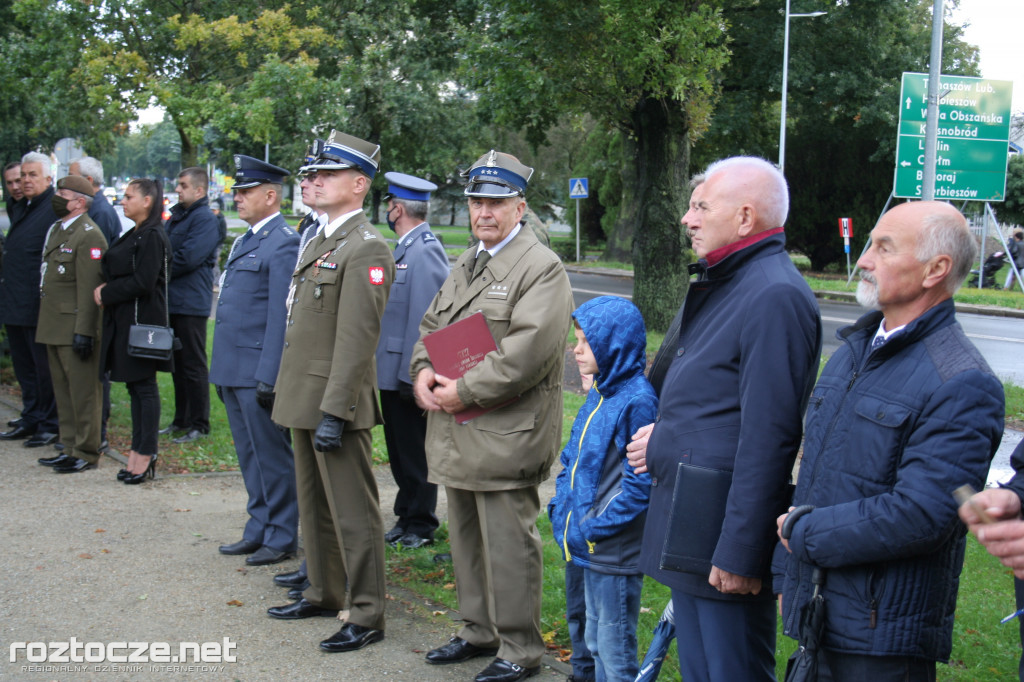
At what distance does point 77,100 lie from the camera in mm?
18172

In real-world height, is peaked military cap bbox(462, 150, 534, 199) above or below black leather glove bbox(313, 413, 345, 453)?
above

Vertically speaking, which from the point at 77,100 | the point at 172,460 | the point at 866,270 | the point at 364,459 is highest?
the point at 77,100

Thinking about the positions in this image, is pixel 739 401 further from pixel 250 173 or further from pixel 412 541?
pixel 250 173

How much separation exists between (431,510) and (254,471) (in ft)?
3.59

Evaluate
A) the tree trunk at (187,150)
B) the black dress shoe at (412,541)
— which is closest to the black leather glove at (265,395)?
the black dress shoe at (412,541)

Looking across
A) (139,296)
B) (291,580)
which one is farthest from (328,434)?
(139,296)

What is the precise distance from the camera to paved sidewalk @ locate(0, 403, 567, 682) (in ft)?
13.8

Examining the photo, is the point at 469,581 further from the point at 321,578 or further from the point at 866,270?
the point at 866,270

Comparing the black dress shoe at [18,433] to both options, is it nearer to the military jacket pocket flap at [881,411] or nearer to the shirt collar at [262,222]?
the shirt collar at [262,222]

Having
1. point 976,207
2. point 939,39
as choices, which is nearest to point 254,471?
point 939,39

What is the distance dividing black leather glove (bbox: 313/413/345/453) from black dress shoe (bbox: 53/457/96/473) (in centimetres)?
395

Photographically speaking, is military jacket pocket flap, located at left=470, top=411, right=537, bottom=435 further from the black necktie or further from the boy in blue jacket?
the black necktie

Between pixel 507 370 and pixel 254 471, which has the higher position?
pixel 507 370

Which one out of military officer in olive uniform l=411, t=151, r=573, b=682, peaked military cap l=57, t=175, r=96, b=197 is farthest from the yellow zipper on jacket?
peaked military cap l=57, t=175, r=96, b=197
